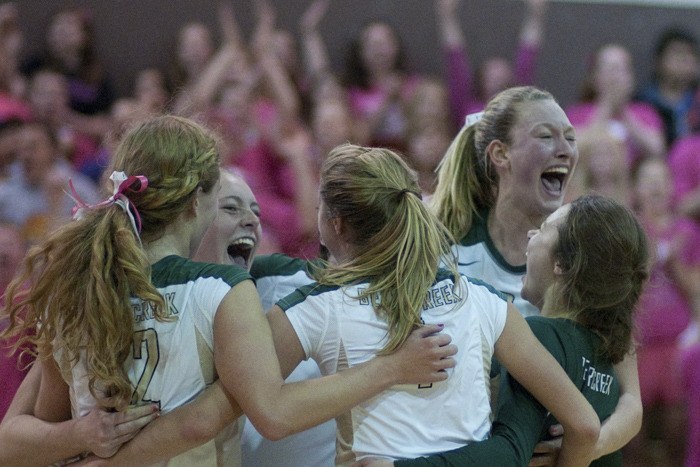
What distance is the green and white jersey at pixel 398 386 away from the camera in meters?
2.29

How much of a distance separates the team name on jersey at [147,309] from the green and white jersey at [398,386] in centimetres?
25

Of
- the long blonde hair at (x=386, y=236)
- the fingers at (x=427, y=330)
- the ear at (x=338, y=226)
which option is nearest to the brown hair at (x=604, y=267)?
the long blonde hair at (x=386, y=236)

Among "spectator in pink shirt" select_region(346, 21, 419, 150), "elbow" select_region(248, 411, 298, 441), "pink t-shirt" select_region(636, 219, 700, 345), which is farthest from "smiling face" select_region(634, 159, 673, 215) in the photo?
"elbow" select_region(248, 411, 298, 441)

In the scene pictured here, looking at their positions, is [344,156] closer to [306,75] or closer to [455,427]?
[455,427]

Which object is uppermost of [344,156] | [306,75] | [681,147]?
[344,156]

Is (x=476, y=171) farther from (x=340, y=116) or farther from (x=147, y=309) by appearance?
(x=340, y=116)

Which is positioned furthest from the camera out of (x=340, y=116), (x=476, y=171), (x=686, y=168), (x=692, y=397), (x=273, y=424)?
(x=686, y=168)

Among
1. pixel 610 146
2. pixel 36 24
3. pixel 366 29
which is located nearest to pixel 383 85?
pixel 366 29

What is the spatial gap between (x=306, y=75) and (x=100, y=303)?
447cm

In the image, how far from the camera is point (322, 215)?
244cm

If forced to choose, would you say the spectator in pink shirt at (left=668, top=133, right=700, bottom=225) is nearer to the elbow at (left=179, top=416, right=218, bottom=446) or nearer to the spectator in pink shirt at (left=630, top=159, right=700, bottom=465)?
the spectator in pink shirt at (left=630, top=159, right=700, bottom=465)

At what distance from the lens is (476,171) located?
124 inches

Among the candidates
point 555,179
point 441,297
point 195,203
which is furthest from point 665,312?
point 195,203

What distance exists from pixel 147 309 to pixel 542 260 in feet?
3.41
